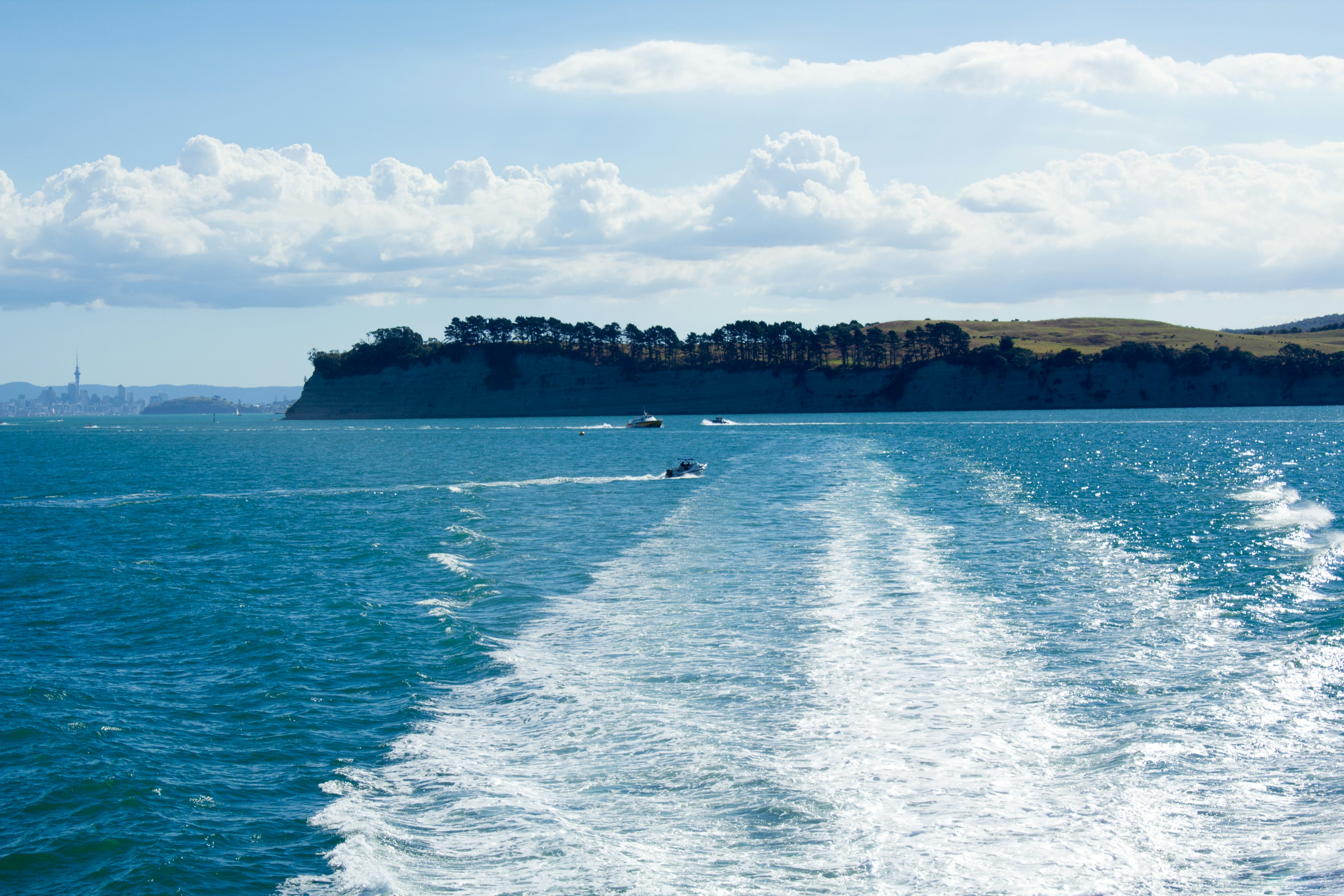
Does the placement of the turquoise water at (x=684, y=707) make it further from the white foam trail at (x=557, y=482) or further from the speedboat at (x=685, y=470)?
the speedboat at (x=685, y=470)

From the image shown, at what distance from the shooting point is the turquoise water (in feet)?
46.3

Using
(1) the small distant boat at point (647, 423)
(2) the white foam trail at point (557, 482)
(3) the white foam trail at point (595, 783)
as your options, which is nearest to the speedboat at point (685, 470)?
(2) the white foam trail at point (557, 482)

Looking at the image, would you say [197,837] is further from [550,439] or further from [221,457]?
[550,439]

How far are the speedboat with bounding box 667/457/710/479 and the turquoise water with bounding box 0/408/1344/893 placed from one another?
28.2 metres

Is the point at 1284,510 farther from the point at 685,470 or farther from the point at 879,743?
the point at 879,743

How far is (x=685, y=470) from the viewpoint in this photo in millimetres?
79938

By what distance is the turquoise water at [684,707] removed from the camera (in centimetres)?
1411

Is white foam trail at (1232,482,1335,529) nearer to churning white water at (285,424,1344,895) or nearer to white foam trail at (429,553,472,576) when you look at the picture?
churning white water at (285,424,1344,895)

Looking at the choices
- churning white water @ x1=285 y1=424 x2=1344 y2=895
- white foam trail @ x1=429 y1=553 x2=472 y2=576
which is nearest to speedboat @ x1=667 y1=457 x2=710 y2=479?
white foam trail @ x1=429 y1=553 x2=472 y2=576

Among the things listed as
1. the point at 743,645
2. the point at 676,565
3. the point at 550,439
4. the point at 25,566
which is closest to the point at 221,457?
the point at 550,439

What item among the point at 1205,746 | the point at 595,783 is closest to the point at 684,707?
the point at 595,783

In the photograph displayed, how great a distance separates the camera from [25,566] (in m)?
40.4

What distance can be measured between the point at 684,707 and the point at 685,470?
5954cm

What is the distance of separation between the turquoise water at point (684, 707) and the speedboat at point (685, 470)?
92.5ft
